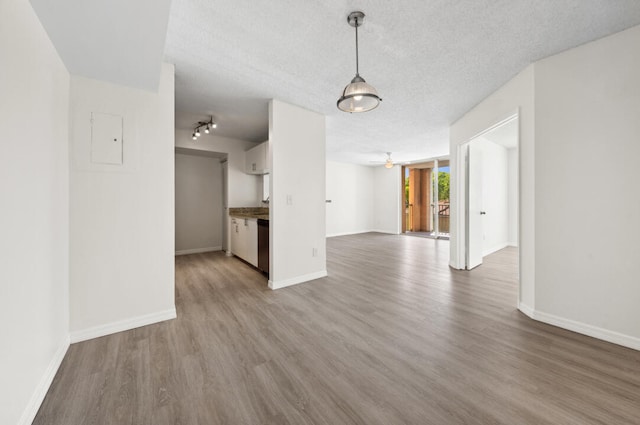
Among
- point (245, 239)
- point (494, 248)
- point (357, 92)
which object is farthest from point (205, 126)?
point (494, 248)

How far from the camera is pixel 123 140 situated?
2.32 metres

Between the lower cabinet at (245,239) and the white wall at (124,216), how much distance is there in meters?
1.84

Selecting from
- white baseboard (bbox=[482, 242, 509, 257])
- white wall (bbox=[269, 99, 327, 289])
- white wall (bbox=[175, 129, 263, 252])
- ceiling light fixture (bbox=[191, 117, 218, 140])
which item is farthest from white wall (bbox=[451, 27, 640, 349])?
Answer: white wall (bbox=[175, 129, 263, 252])

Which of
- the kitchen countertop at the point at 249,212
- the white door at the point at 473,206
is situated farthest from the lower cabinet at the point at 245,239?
the white door at the point at 473,206

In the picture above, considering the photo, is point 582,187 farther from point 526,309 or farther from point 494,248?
point 494,248

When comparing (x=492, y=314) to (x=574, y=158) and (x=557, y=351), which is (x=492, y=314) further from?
(x=574, y=158)

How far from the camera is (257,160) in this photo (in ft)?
16.6

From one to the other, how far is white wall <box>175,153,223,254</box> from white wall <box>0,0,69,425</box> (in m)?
3.89

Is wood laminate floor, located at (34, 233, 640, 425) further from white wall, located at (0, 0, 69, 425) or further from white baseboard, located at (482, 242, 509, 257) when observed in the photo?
white baseboard, located at (482, 242, 509, 257)

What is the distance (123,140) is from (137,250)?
104 cm

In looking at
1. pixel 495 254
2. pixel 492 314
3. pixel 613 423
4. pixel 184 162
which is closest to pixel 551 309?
pixel 492 314

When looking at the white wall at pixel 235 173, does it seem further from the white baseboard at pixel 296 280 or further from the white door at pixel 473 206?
the white door at pixel 473 206

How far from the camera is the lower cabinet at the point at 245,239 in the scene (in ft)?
14.3

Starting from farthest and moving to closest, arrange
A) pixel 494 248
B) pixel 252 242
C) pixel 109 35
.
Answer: pixel 494 248 → pixel 252 242 → pixel 109 35
